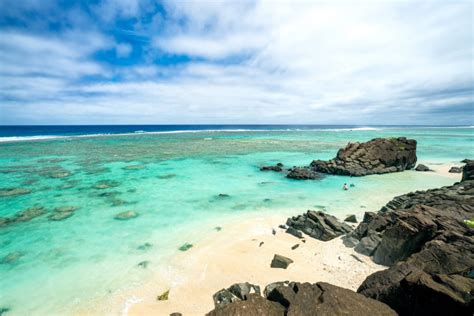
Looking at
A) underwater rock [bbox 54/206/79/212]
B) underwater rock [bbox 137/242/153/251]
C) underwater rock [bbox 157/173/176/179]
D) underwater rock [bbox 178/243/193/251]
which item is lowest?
underwater rock [bbox 178/243/193/251]

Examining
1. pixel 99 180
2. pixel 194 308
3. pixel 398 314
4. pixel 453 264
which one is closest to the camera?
pixel 398 314

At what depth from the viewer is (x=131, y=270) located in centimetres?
1020

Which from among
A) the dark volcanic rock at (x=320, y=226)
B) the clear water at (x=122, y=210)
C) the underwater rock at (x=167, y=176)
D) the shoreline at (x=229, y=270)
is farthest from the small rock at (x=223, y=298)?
the underwater rock at (x=167, y=176)

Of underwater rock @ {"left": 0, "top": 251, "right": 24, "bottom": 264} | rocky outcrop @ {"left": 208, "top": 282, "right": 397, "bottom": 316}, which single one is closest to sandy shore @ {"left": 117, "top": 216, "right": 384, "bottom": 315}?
rocky outcrop @ {"left": 208, "top": 282, "right": 397, "bottom": 316}

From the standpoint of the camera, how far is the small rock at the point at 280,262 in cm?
973

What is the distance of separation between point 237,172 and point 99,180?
15.6 meters

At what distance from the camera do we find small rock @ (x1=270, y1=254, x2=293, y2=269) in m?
9.73

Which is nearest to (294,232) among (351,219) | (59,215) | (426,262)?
(351,219)

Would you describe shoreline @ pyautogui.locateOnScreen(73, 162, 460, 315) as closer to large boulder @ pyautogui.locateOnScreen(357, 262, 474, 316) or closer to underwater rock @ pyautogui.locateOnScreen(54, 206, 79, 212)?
large boulder @ pyautogui.locateOnScreen(357, 262, 474, 316)

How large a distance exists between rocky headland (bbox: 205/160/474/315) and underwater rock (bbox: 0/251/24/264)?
33.9 ft

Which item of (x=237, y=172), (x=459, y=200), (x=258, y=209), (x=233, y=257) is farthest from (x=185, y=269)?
(x=237, y=172)

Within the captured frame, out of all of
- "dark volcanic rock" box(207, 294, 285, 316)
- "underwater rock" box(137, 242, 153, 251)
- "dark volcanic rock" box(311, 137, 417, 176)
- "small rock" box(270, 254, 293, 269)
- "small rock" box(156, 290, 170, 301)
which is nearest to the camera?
"dark volcanic rock" box(207, 294, 285, 316)

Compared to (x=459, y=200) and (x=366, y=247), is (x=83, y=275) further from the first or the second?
(x=459, y=200)

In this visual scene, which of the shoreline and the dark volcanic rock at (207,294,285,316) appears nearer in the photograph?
the dark volcanic rock at (207,294,285,316)
